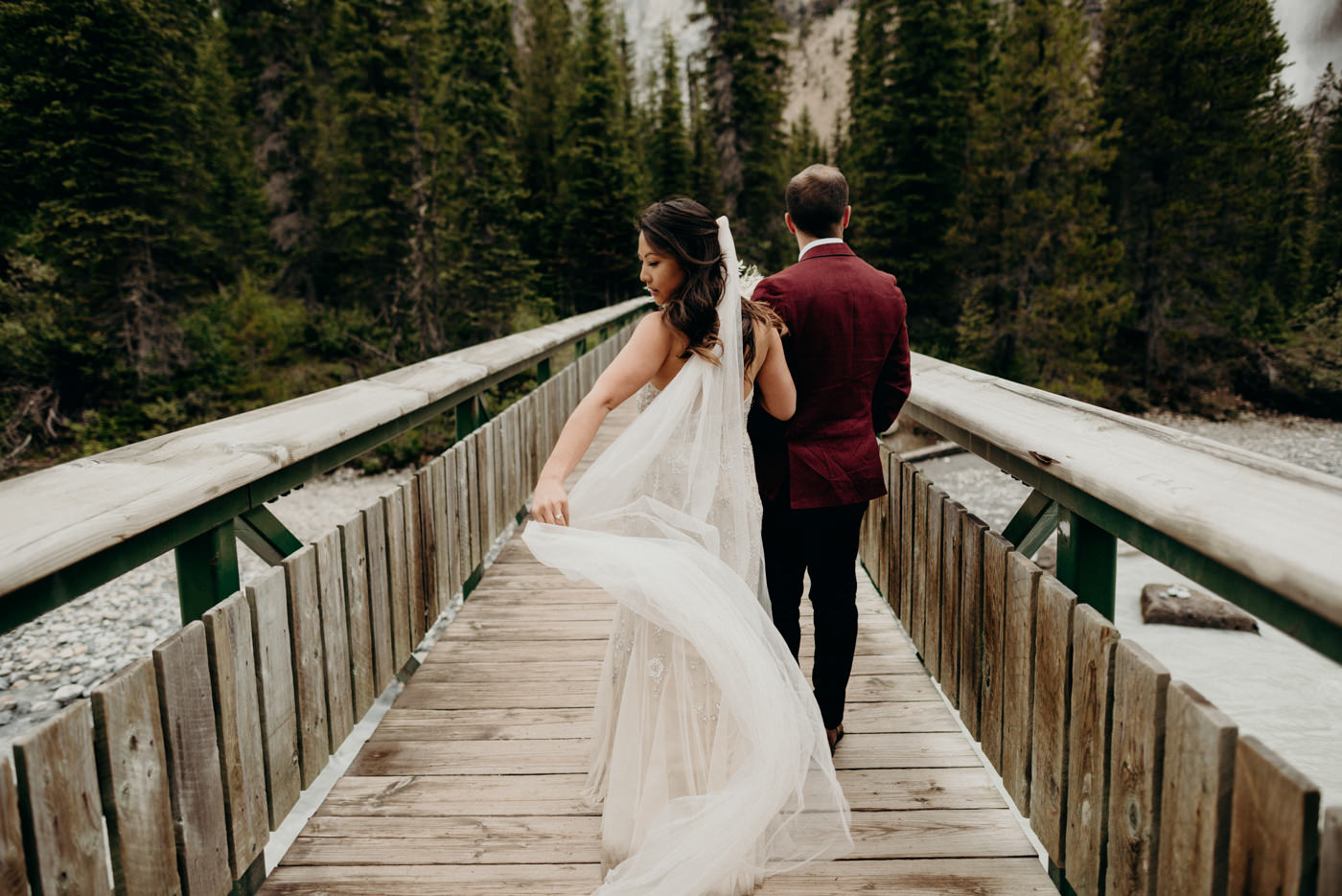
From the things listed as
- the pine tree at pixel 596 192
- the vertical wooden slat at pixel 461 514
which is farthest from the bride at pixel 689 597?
the pine tree at pixel 596 192

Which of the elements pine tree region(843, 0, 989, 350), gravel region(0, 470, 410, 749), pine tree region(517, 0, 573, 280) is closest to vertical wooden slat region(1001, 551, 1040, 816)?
gravel region(0, 470, 410, 749)

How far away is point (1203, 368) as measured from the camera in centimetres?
2575

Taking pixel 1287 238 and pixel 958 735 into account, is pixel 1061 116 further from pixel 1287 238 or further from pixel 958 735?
pixel 958 735

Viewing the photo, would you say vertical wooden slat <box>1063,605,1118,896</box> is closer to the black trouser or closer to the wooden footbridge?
the wooden footbridge

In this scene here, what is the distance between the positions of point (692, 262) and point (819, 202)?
468mm

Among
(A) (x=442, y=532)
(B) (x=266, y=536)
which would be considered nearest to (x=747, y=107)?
(A) (x=442, y=532)

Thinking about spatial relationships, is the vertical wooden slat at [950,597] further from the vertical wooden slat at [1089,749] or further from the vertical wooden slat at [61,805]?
the vertical wooden slat at [61,805]

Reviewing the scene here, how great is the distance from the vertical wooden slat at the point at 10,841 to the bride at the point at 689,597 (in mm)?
1120

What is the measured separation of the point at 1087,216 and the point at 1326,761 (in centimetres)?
1966

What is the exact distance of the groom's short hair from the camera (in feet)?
8.15

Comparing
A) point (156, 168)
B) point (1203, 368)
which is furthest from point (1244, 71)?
point (156, 168)

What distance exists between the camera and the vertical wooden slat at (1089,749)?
171 cm

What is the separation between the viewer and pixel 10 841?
1248mm

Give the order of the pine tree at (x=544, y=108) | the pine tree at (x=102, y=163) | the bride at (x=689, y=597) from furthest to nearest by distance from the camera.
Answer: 1. the pine tree at (x=544, y=108)
2. the pine tree at (x=102, y=163)
3. the bride at (x=689, y=597)
